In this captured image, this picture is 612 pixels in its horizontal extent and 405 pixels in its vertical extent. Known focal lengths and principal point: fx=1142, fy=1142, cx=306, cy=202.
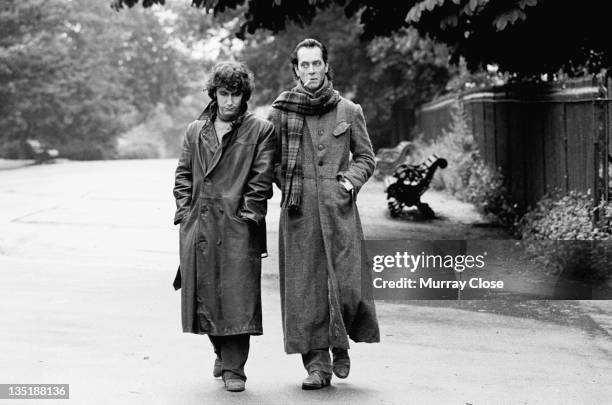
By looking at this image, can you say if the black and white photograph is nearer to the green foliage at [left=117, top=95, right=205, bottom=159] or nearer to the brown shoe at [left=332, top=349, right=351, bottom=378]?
the brown shoe at [left=332, top=349, right=351, bottom=378]

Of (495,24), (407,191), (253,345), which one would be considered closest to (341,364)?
(253,345)

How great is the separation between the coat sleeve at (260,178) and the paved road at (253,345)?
3.13 feet

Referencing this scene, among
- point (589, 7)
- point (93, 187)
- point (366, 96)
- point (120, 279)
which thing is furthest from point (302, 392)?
point (366, 96)

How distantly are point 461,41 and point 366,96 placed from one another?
21.2m

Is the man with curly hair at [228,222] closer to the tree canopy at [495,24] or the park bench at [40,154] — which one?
the tree canopy at [495,24]

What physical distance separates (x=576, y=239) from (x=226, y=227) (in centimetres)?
539

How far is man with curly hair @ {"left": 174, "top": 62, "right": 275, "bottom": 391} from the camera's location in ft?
19.6

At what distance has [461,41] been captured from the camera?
Answer: 12375 mm

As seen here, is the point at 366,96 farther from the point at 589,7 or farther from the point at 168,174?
the point at 589,7

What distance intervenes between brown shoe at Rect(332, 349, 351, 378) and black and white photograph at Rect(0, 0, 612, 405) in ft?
0.04

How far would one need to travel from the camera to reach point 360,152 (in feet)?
20.1

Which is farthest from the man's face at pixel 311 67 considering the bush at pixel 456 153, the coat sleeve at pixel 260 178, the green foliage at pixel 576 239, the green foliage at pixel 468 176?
the bush at pixel 456 153

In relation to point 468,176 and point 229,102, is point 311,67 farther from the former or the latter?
point 468,176

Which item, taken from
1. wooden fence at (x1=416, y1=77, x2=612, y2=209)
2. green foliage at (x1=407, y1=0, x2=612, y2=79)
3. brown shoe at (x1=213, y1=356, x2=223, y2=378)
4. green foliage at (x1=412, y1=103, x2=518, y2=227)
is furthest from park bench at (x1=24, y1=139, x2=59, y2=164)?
brown shoe at (x1=213, y1=356, x2=223, y2=378)
